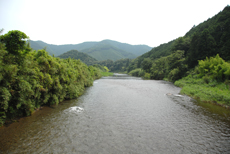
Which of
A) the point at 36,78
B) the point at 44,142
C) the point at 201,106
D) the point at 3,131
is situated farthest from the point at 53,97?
the point at 201,106

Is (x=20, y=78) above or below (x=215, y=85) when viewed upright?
above

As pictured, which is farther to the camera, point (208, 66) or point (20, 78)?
point (208, 66)

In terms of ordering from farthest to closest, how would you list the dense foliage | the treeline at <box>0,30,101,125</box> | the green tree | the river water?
1. the dense foliage
2. the green tree
3. the treeline at <box>0,30,101,125</box>
4. the river water

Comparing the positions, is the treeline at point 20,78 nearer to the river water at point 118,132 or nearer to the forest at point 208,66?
the river water at point 118,132

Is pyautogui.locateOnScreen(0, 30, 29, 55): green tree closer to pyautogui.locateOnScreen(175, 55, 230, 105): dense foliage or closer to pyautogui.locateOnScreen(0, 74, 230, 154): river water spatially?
pyautogui.locateOnScreen(0, 74, 230, 154): river water

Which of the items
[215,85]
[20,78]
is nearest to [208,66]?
[215,85]

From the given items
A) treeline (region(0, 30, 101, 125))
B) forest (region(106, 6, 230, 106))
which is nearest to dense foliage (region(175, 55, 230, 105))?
forest (region(106, 6, 230, 106))

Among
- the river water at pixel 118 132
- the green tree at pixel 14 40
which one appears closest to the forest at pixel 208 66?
the river water at pixel 118 132

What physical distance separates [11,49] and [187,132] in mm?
21922

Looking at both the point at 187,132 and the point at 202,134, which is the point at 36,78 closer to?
the point at 187,132

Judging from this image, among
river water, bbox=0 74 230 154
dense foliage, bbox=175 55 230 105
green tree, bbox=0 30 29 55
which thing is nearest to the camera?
river water, bbox=0 74 230 154

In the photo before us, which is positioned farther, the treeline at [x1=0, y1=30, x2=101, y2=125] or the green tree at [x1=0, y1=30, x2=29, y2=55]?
the green tree at [x1=0, y1=30, x2=29, y2=55]

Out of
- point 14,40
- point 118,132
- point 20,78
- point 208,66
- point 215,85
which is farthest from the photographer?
point 208,66

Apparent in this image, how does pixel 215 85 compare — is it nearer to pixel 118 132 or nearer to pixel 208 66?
pixel 208 66
